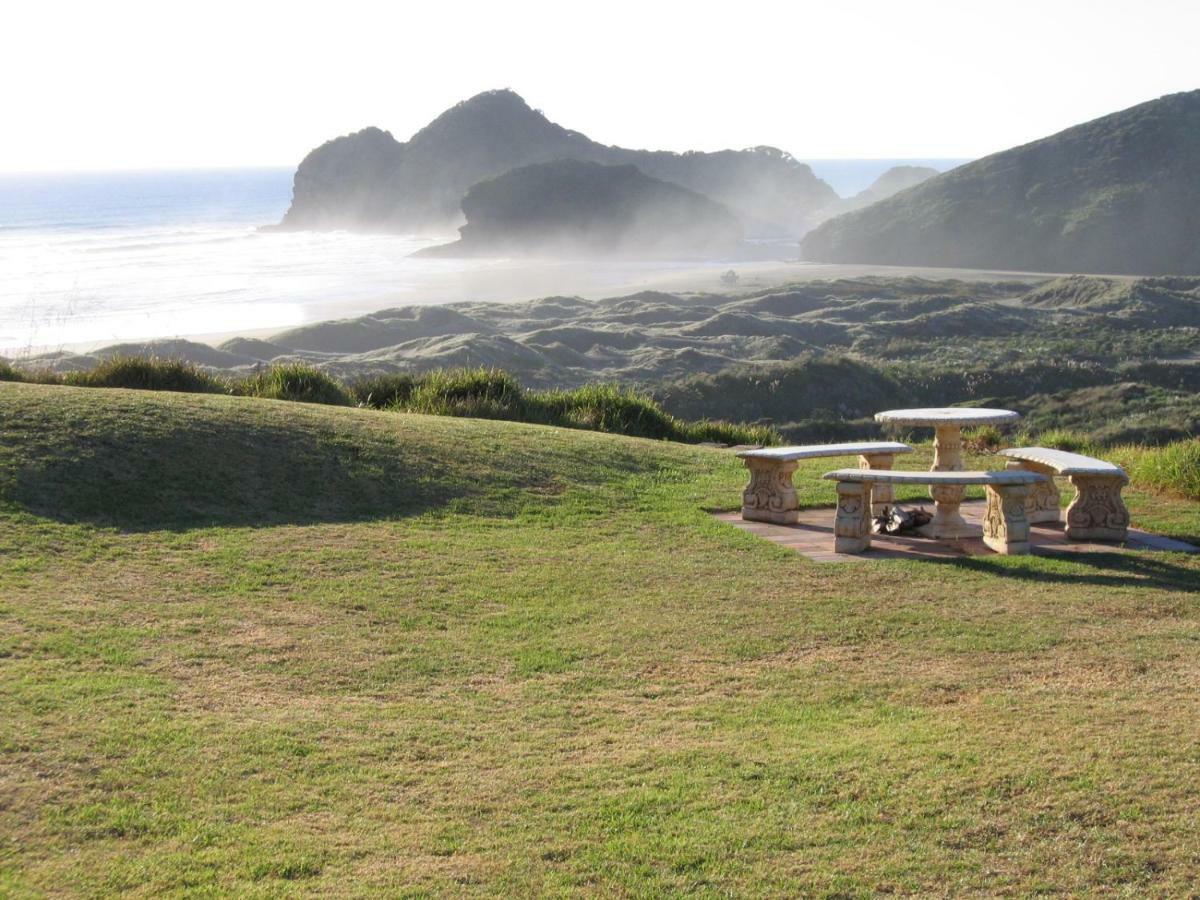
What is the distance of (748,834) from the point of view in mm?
4258

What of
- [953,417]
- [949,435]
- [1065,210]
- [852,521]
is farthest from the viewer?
[1065,210]

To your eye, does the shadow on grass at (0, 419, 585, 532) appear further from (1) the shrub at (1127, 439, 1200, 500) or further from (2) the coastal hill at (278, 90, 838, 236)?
(2) the coastal hill at (278, 90, 838, 236)

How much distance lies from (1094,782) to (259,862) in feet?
9.38

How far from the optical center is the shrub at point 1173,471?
1047 centimetres

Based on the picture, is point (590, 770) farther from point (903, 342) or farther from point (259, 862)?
point (903, 342)

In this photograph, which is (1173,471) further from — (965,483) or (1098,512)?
(965,483)

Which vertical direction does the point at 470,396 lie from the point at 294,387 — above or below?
below

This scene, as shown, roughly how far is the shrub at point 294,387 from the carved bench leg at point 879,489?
6.26 metres

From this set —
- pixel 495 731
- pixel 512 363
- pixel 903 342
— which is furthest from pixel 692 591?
pixel 903 342

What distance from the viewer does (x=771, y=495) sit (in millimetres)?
9500

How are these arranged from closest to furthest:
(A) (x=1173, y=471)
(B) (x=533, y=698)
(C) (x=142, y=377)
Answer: (B) (x=533, y=698), (A) (x=1173, y=471), (C) (x=142, y=377)

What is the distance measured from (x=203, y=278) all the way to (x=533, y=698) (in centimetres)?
5961

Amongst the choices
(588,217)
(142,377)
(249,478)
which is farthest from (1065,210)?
(249,478)

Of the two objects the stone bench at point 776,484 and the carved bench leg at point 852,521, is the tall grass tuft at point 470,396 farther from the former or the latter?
the carved bench leg at point 852,521
